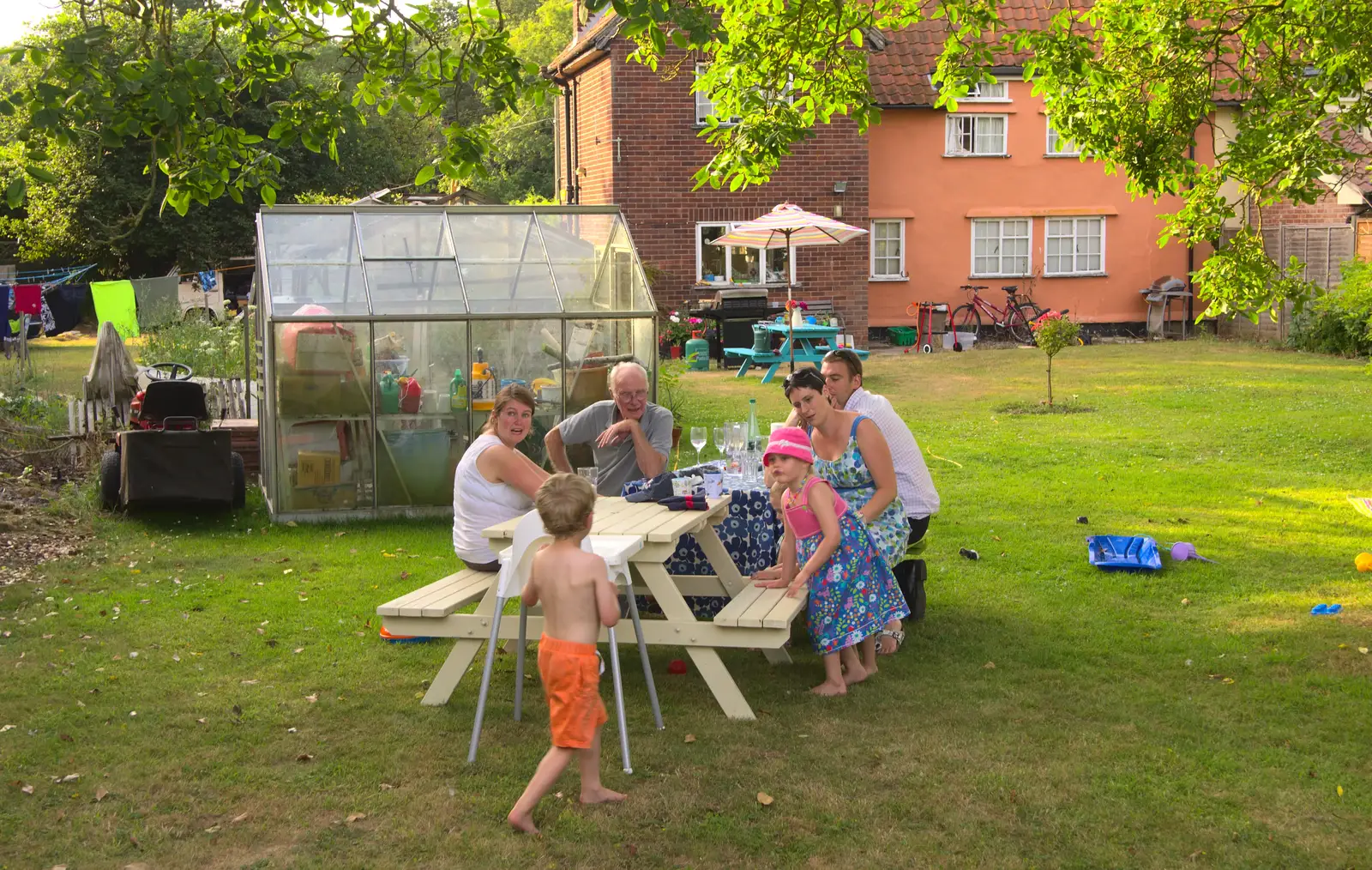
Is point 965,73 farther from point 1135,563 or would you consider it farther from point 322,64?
point 322,64

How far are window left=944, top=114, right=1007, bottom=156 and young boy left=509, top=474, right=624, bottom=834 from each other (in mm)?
23205

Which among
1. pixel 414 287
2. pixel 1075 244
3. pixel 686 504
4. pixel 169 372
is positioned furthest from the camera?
pixel 1075 244

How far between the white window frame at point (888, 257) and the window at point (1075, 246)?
3068 mm

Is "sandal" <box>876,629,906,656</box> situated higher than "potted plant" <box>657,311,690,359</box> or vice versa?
"potted plant" <box>657,311,690,359</box>

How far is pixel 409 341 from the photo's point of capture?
1001cm

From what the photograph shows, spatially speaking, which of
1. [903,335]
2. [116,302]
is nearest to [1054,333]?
[903,335]

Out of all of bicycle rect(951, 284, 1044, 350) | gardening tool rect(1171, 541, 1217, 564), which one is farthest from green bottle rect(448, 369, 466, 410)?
bicycle rect(951, 284, 1044, 350)

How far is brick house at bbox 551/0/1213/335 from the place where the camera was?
2448 cm

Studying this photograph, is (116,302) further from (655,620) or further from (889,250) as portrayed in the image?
(655,620)

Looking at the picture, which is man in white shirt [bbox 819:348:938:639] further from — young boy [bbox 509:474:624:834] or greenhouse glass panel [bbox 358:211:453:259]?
greenhouse glass panel [bbox 358:211:453:259]

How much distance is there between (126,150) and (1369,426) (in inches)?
1299

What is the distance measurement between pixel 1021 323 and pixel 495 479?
2179 cm

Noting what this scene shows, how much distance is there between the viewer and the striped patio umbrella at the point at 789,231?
20.1 m

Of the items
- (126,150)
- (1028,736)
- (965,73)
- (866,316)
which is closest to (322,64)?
(126,150)
